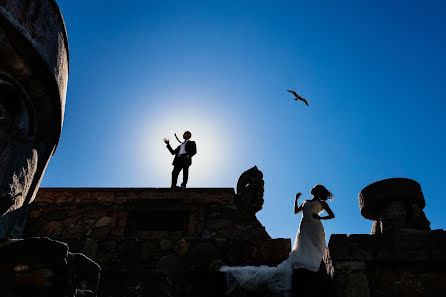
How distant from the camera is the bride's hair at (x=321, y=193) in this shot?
13.5 ft

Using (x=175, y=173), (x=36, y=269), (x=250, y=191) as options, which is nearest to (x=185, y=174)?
(x=175, y=173)

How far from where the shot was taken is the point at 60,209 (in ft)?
20.3

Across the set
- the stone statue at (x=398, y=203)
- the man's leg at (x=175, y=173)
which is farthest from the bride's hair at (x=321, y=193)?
the man's leg at (x=175, y=173)

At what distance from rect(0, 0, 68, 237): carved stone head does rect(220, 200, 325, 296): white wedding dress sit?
2258 millimetres

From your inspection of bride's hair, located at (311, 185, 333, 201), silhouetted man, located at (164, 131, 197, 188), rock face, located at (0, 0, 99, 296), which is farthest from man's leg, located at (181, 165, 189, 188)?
rock face, located at (0, 0, 99, 296)

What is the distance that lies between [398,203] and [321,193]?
1113mm

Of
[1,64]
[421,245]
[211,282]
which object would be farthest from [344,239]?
[1,64]

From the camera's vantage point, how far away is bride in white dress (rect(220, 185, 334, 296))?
11.9ft

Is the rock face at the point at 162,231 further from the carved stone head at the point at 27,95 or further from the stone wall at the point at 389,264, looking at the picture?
the carved stone head at the point at 27,95

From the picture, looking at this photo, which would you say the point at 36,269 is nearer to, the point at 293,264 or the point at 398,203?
the point at 293,264

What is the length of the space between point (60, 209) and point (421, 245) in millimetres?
5488

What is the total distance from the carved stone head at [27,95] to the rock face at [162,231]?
1.62m

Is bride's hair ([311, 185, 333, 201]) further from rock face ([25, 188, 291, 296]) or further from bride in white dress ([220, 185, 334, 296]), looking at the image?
rock face ([25, 188, 291, 296])

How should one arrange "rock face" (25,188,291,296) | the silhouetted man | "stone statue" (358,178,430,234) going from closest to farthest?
"stone statue" (358,178,430,234) < "rock face" (25,188,291,296) < the silhouetted man
